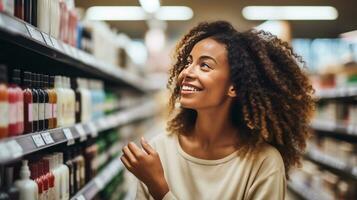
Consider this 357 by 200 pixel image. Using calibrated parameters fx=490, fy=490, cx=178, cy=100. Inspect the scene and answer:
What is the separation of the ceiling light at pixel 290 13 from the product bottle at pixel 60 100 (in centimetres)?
524

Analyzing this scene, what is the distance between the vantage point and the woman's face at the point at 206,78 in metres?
2.15

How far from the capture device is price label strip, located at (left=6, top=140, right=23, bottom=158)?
1.57 meters

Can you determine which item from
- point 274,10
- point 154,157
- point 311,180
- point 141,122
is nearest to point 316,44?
point 274,10

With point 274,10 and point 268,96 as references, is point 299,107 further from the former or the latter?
point 274,10

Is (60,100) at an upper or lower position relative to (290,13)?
lower

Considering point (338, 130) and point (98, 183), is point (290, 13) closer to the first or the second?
point (338, 130)

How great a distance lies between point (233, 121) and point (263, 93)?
0.71ft

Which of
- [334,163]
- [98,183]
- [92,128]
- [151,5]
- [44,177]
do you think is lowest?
[334,163]

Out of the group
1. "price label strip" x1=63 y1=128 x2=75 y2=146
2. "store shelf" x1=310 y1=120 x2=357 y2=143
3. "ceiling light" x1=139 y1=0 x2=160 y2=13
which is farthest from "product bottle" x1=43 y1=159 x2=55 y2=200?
"ceiling light" x1=139 y1=0 x2=160 y2=13

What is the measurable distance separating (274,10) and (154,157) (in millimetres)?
5967

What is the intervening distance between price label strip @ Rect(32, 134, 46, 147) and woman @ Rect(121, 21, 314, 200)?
1.13 ft

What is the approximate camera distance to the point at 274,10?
24.6 feet

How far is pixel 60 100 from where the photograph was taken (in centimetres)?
253

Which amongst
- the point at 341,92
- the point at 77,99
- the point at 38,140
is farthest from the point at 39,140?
the point at 341,92
